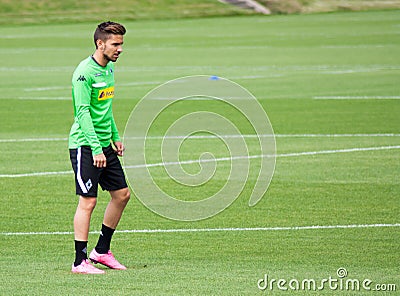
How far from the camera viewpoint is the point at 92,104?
10008mm

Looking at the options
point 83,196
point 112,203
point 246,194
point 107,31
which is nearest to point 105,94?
point 107,31

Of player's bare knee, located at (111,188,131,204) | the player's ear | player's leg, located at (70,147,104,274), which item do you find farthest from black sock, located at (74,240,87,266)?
the player's ear

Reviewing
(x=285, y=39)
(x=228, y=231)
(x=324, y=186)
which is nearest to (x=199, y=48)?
(x=285, y=39)

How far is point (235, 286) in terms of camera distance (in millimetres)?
9266

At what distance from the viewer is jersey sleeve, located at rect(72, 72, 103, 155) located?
32.2ft

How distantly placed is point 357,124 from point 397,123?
71 cm

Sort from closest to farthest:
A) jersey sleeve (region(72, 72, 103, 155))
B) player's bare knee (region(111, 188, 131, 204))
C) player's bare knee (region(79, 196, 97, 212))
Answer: jersey sleeve (region(72, 72, 103, 155)) → player's bare knee (region(79, 196, 97, 212)) → player's bare knee (region(111, 188, 131, 204))

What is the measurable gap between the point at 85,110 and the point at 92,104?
0.21 metres

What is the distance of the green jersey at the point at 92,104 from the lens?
→ 32.2ft

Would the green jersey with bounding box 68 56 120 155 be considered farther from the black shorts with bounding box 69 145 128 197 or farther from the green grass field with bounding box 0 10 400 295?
the green grass field with bounding box 0 10 400 295

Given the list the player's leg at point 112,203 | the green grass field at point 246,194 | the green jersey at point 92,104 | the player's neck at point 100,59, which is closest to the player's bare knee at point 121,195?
the player's leg at point 112,203

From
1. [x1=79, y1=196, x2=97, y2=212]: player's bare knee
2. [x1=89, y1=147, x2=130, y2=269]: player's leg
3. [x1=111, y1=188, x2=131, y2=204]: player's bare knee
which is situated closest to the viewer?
[x1=79, y1=196, x2=97, y2=212]: player's bare knee

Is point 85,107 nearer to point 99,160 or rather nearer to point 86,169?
point 99,160

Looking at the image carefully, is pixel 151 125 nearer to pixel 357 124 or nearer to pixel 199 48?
pixel 357 124
